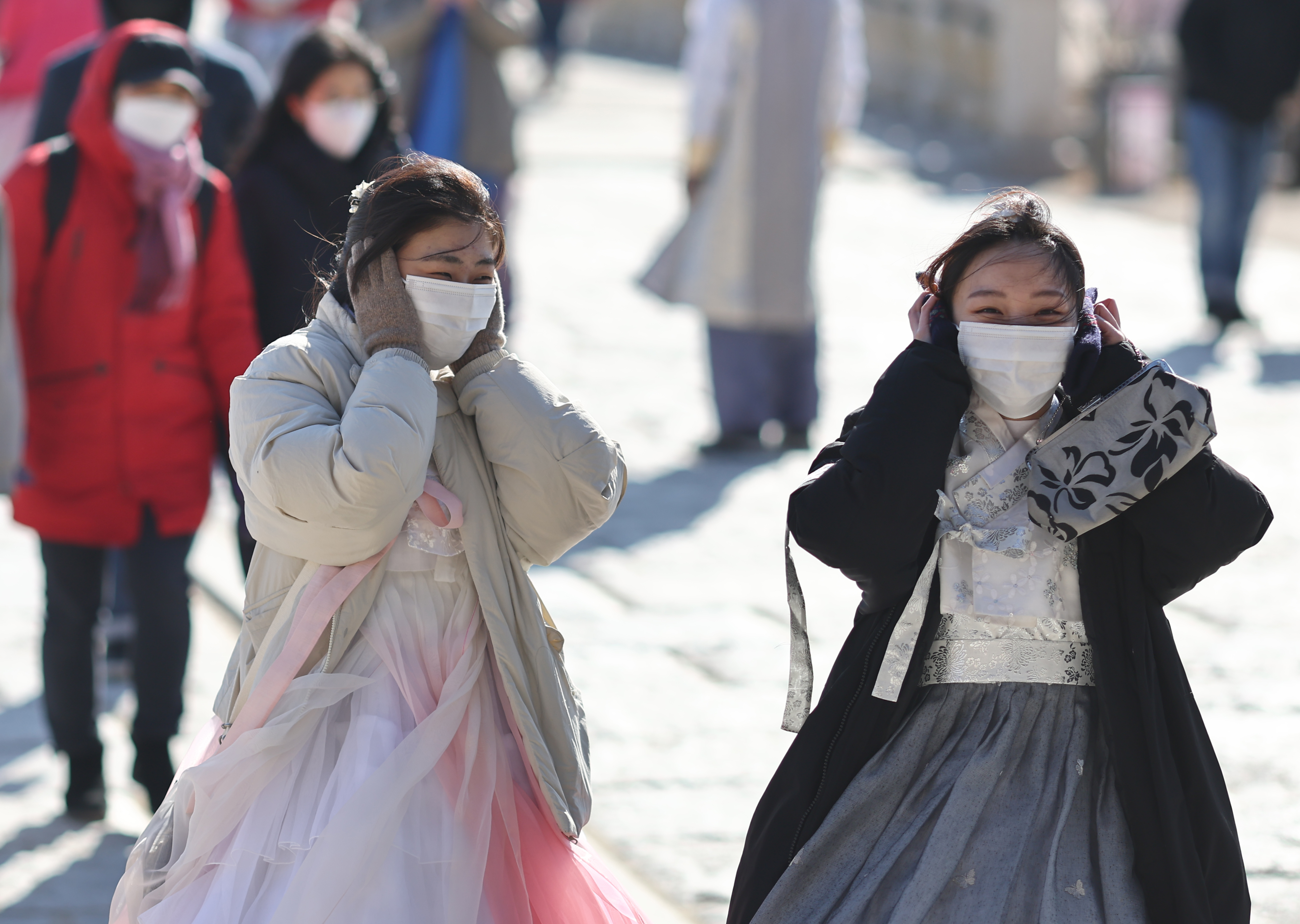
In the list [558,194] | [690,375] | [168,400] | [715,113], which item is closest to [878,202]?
[558,194]

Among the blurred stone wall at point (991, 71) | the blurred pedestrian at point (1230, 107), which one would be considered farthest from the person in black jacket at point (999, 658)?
the blurred stone wall at point (991, 71)

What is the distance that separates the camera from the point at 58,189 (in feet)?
13.7

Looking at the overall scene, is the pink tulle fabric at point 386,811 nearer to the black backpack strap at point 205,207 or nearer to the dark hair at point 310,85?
the black backpack strap at point 205,207

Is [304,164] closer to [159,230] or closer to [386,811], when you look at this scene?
[159,230]

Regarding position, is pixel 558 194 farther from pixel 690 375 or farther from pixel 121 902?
pixel 121 902

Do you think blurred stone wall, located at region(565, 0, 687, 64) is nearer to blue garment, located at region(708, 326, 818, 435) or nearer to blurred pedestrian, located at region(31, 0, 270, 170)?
blue garment, located at region(708, 326, 818, 435)

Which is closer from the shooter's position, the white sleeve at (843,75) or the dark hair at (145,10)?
the dark hair at (145,10)

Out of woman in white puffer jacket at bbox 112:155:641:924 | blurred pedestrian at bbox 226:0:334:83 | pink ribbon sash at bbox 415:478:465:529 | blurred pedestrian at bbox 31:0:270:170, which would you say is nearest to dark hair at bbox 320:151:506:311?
woman in white puffer jacket at bbox 112:155:641:924

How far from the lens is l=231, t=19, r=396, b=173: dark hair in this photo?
186 inches

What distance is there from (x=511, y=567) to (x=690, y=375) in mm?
6261

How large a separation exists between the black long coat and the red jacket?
1.97m

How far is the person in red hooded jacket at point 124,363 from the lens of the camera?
4184mm

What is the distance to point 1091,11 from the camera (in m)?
19.6

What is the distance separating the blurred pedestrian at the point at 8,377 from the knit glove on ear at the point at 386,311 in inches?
61.6
